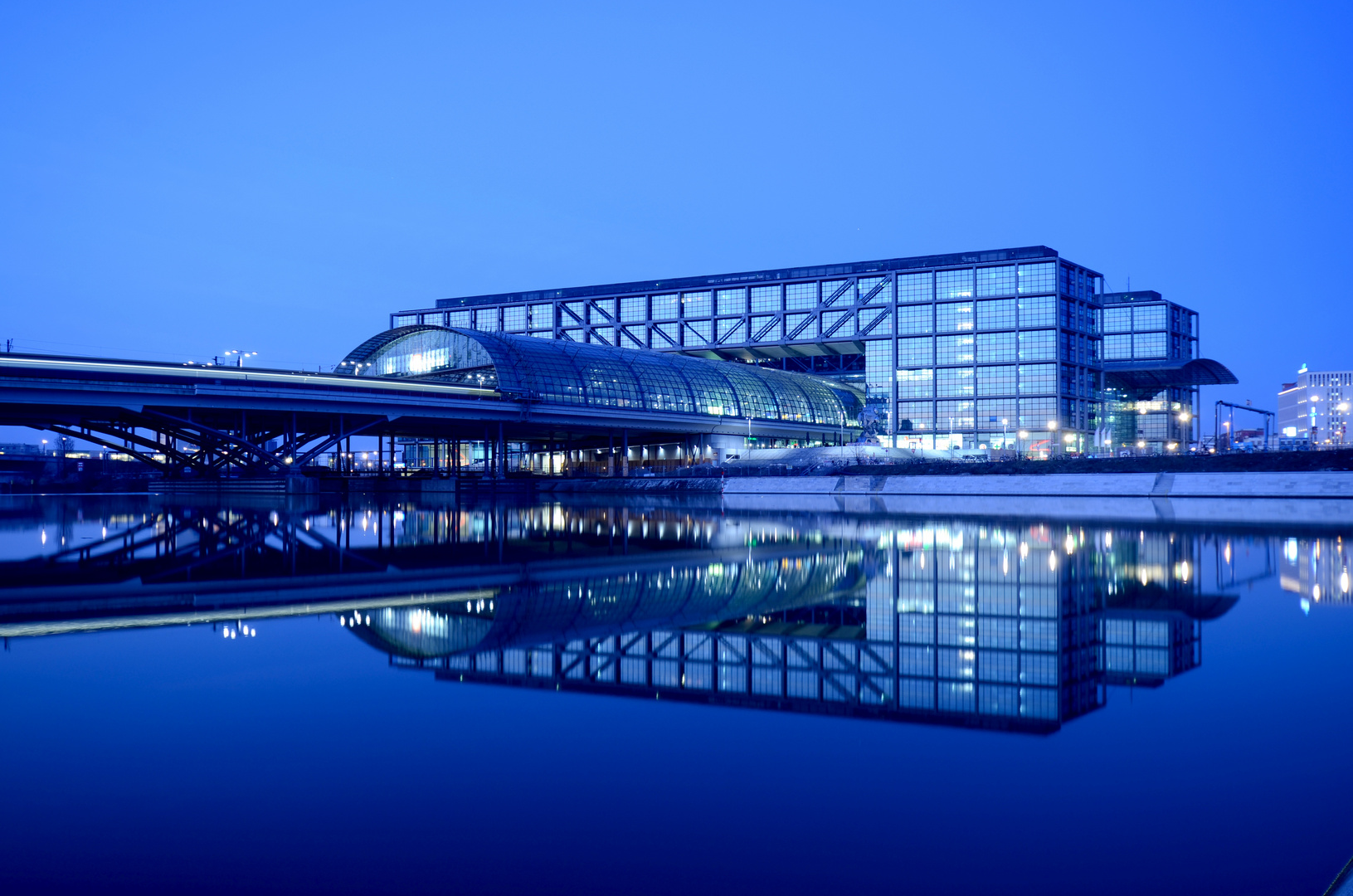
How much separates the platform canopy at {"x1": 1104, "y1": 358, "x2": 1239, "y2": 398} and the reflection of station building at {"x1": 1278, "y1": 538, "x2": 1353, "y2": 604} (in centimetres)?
10970

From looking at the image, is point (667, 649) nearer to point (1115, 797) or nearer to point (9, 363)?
point (1115, 797)

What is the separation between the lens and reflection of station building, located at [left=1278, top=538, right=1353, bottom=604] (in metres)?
16.1

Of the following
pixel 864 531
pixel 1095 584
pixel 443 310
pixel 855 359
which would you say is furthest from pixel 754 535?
pixel 443 310

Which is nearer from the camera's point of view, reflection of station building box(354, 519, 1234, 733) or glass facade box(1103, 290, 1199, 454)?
reflection of station building box(354, 519, 1234, 733)

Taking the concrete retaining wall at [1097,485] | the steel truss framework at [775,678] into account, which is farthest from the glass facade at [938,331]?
the steel truss framework at [775,678]

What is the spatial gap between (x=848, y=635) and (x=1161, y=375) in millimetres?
137167

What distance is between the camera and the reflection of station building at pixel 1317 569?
1614cm

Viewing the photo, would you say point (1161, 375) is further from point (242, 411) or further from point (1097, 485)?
point (242, 411)

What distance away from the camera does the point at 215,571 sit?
20.0 meters

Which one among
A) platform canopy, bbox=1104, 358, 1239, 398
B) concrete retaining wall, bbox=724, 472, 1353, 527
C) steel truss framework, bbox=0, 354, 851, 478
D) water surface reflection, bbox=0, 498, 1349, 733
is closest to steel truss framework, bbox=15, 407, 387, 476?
steel truss framework, bbox=0, 354, 851, 478

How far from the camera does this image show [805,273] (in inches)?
5207

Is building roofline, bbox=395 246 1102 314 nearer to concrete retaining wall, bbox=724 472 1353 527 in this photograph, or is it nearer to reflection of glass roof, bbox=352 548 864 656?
concrete retaining wall, bbox=724 472 1353 527

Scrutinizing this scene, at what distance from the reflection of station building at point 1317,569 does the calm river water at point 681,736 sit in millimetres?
313

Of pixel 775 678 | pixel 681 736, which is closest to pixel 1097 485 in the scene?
pixel 775 678
